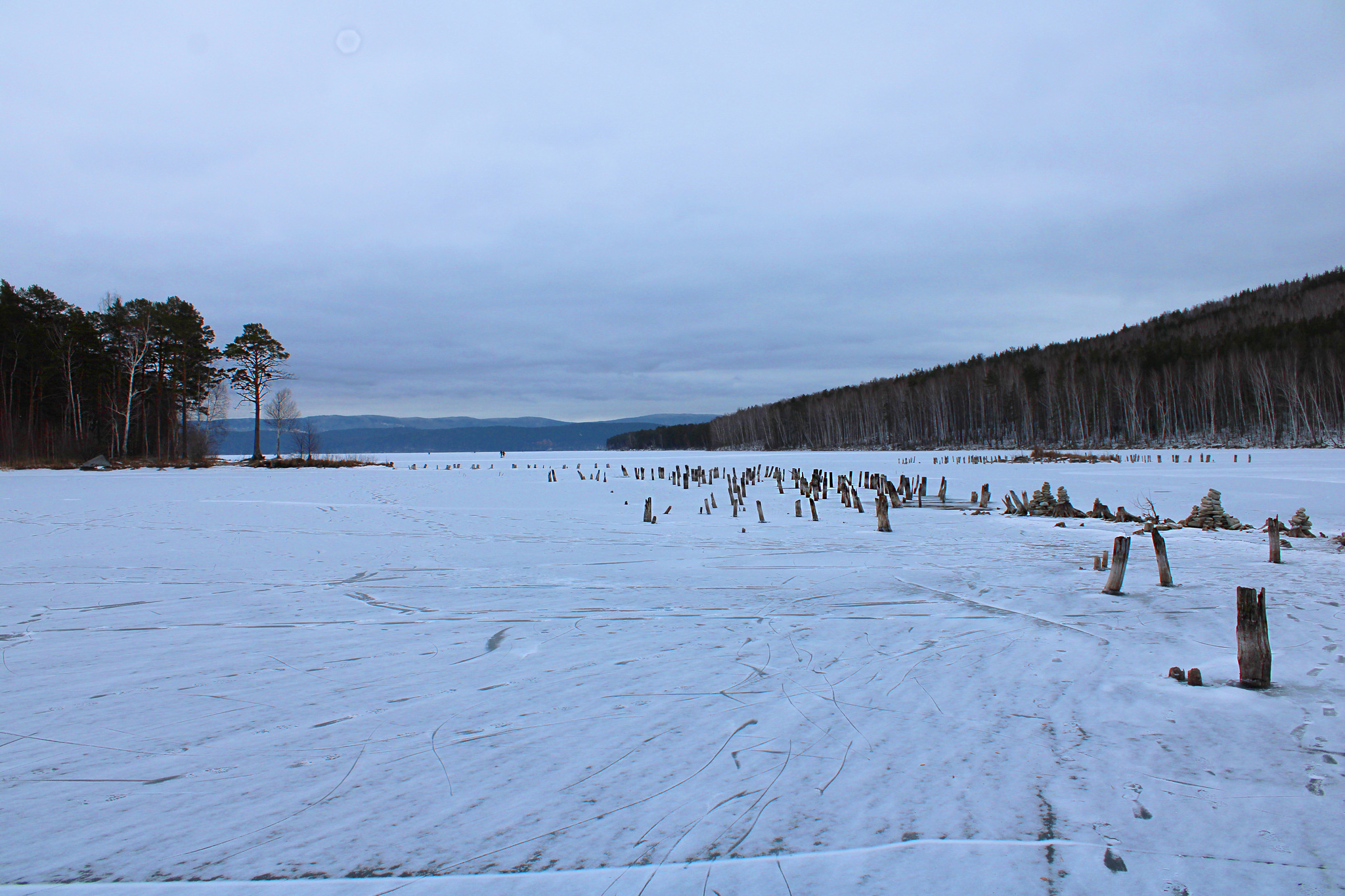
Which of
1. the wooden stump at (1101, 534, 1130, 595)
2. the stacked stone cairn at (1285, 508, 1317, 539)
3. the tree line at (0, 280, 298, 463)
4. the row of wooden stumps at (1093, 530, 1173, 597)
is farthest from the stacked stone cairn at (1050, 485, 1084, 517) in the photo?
the tree line at (0, 280, 298, 463)

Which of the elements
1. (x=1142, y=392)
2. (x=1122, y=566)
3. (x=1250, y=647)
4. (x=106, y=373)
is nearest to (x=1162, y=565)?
(x=1122, y=566)

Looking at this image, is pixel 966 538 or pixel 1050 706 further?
pixel 966 538

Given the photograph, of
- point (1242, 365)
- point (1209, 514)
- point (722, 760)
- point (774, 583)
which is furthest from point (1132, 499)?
point (1242, 365)

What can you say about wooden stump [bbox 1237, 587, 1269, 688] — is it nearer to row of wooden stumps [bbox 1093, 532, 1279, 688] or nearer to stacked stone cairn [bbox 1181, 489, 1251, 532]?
row of wooden stumps [bbox 1093, 532, 1279, 688]

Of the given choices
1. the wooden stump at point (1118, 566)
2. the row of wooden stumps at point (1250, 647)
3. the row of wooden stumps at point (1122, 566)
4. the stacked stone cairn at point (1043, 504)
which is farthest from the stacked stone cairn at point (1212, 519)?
the row of wooden stumps at point (1250, 647)

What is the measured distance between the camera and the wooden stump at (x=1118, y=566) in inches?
284

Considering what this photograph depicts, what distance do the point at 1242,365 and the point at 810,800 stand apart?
81.3m

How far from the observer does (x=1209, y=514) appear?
12188mm

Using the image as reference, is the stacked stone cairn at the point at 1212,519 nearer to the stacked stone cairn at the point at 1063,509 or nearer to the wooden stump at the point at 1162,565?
the stacked stone cairn at the point at 1063,509

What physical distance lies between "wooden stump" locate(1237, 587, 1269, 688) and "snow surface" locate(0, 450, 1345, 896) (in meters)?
0.15

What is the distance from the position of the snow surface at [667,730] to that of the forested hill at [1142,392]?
63.5 m

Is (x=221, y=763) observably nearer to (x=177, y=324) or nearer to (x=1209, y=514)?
(x=1209, y=514)

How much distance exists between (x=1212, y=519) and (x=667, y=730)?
12.9 m

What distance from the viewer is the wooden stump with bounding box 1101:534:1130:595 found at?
7.22 m
